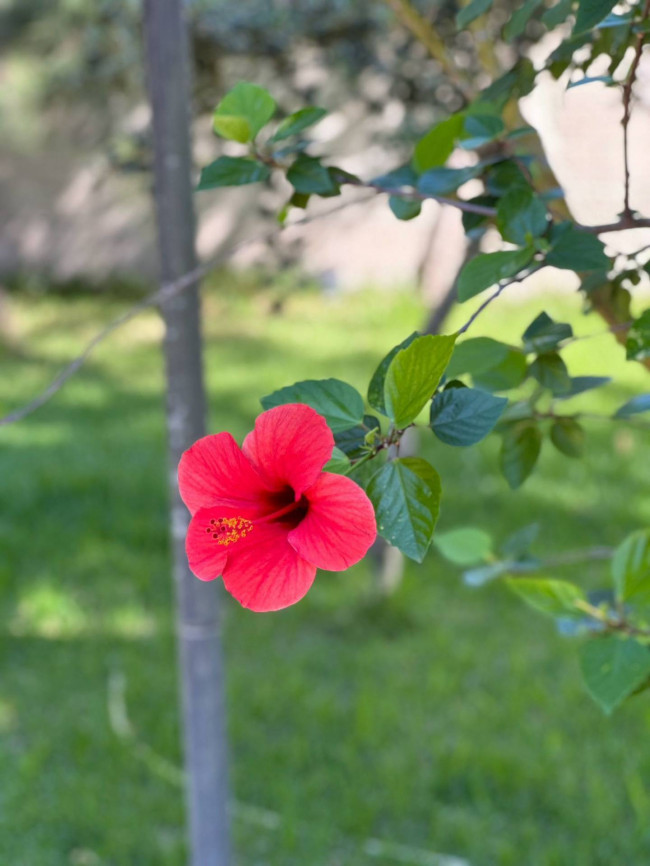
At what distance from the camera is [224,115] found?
0.55 m

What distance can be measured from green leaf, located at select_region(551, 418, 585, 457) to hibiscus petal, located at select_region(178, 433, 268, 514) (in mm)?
313

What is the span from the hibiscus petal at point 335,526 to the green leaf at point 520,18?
1.15 feet

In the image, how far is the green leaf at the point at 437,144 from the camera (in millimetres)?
584

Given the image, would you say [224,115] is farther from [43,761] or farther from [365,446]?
[43,761]

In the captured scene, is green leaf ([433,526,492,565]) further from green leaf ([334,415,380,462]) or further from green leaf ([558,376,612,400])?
green leaf ([334,415,380,462])

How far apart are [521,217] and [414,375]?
0.19 meters

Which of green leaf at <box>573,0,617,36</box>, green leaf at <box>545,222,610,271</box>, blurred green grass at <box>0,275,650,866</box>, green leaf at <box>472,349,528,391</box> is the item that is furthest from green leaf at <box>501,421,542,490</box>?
blurred green grass at <box>0,275,650,866</box>

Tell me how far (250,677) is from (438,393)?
1926mm

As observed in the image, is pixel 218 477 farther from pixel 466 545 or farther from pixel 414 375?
pixel 466 545

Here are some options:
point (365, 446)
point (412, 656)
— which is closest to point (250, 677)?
point (412, 656)

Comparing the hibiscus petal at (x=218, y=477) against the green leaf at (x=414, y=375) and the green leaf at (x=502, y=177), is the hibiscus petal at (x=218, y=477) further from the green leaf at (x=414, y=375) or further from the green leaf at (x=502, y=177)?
the green leaf at (x=502, y=177)

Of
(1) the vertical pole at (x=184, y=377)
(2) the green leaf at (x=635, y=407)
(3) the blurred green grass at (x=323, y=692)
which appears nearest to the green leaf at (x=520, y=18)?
(2) the green leaf at (x=635, y=407)

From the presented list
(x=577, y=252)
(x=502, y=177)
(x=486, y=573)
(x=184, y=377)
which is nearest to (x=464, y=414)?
(x=577, y=252)

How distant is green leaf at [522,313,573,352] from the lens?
498 mm
